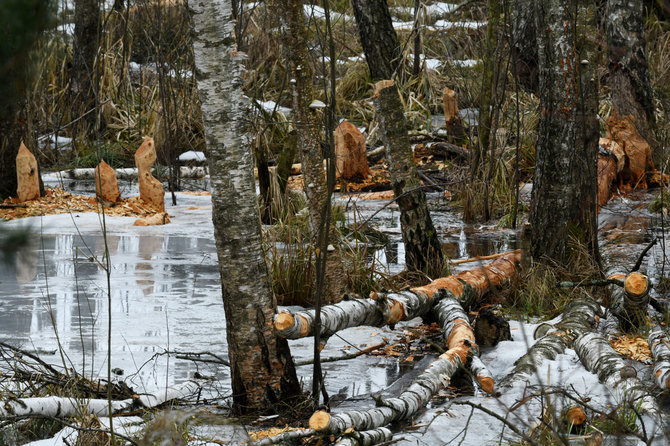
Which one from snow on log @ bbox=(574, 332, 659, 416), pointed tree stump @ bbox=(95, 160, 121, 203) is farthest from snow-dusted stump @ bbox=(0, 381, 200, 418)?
pointed tree stump @ bbox=(95, 160, 121, 203)

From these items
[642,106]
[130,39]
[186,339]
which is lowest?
[186,339]

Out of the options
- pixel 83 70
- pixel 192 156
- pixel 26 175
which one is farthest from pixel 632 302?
pixel 83 70

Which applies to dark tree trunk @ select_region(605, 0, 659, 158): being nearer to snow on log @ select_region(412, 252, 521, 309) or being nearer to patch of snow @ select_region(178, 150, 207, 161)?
snow on log @ select_region(412, 252, 521, 309)

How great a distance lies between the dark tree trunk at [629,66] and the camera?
1098 centimetres

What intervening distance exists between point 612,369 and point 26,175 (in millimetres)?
8055

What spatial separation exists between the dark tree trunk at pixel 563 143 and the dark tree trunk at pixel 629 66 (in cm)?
560

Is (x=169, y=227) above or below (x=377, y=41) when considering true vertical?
Answer: below

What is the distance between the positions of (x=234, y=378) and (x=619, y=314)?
2.44 m

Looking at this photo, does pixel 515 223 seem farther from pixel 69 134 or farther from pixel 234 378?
pixel 69 134

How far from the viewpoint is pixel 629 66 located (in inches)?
445

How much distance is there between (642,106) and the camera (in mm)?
11195

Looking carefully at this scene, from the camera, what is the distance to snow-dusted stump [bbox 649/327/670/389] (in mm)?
A: 3379

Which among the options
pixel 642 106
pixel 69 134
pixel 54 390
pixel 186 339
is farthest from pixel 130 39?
pixel 54 390

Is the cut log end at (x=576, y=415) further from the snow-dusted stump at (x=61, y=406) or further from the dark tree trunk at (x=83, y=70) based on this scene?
the dark tree trunk at (x=83, y=70)
